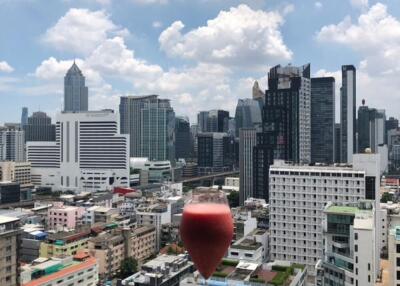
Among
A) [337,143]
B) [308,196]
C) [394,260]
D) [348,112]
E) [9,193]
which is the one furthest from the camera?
[348,112]

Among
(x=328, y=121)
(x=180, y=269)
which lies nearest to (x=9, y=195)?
(x=180, y=269)

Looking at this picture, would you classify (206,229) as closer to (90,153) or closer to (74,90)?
(90,153)

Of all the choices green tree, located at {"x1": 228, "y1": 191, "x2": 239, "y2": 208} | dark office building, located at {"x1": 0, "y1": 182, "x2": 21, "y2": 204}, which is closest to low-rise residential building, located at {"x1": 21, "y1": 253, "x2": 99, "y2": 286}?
dark office building, located at {"x1": 0, "y1": 182, "x2": 21, "y2": 204}

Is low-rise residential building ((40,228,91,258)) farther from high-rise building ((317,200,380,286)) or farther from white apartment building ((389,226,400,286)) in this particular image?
white apartment building ((389,226,400,286))

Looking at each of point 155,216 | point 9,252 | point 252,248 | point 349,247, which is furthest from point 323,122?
point 9,252

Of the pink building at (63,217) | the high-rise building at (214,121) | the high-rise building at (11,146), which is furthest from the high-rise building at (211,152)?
the pink building at (63,217)

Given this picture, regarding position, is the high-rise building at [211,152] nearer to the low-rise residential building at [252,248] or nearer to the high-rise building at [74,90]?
the high-rise building at [74,90]
